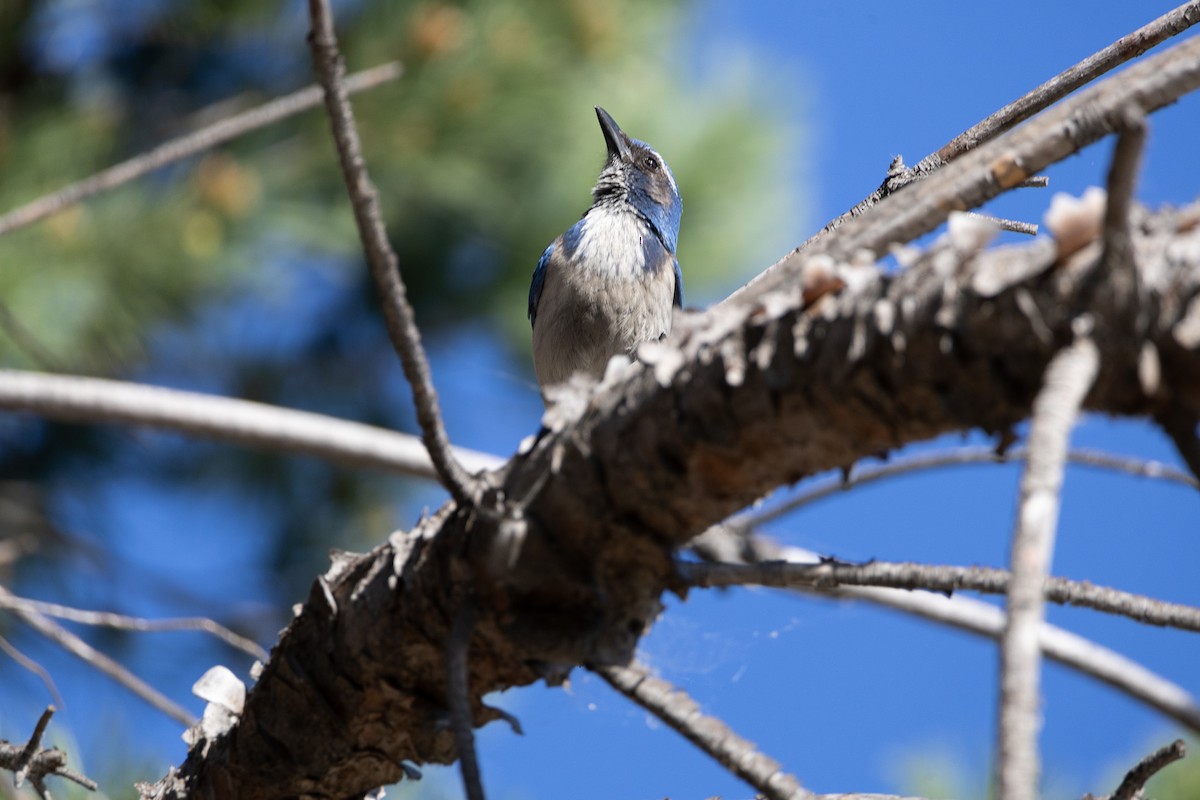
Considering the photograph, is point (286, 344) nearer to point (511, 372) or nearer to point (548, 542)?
point (511, 372)

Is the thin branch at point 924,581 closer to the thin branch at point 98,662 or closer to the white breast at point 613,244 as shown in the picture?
the thin branch at point 98,662

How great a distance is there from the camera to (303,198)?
5.63m

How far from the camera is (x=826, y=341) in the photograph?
40.4 inches

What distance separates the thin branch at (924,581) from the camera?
3.49ft

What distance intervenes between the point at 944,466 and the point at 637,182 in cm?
199

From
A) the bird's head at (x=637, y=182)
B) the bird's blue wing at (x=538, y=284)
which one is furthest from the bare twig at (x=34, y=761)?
the bird's head at (x=637, y=182)

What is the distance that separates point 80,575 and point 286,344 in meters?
1.58

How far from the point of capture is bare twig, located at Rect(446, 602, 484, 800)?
100cm

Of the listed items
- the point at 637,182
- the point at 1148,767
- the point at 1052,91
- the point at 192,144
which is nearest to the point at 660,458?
the point at 1148,767

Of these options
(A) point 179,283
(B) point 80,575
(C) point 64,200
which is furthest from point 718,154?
(C) point 64,200

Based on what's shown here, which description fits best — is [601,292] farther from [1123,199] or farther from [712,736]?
[1123,199]

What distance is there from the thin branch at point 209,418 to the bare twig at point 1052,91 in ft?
3.81

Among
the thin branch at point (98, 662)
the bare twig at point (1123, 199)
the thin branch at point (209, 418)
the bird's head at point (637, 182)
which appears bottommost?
the bare twig at point (1123, 199)

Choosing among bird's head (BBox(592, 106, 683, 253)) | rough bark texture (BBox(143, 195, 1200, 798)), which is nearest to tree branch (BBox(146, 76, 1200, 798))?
rough bark texture (BBox(143, 195, 1200, 798))
